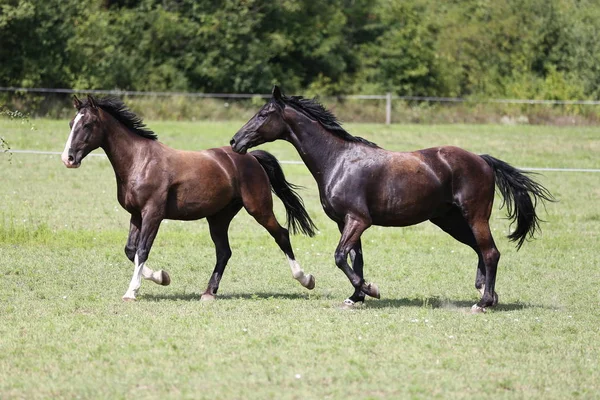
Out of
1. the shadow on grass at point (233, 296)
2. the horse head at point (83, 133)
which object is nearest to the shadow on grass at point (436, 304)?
the shadow on grass at point (233, 296)

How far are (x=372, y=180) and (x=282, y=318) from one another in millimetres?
1766

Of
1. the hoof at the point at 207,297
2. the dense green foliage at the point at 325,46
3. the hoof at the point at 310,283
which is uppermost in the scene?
the hoof at the point at 310,283

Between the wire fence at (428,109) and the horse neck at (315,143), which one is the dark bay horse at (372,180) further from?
the wire fence at (428,109)

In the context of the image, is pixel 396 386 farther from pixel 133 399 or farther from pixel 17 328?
pixel 17 328

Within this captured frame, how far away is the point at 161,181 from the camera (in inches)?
408

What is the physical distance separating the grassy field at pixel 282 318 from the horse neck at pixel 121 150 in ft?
4.48

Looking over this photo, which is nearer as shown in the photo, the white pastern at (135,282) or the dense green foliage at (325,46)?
the white pastern at (135,282)

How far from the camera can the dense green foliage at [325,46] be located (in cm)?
3825

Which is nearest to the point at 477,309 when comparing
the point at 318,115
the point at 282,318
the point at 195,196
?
the point at 282,318

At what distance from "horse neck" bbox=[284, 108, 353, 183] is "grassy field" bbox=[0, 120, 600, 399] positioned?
4.77ft

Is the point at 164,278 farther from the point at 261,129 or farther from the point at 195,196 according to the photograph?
the point at 261,129

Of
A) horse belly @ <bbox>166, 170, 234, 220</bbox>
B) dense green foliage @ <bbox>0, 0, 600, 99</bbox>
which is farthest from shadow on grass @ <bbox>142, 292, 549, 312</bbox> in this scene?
dense green foliage @ <bbox>0, 0, 600, 99</bbox>

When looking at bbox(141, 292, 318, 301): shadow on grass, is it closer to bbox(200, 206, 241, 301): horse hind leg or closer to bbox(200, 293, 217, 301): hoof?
bbox(200, 293, 217, 301): hoof

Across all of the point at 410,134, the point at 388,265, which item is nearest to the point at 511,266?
the point at 388,265
